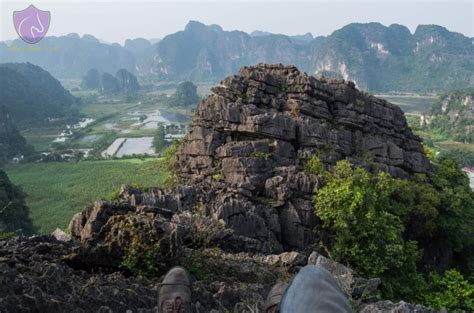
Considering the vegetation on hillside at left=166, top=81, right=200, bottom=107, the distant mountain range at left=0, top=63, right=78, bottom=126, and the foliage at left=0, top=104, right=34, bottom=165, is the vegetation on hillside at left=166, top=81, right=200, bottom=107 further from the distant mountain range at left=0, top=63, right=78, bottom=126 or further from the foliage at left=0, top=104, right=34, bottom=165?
the foliage at left=0, top=104, right=34, bottom=165

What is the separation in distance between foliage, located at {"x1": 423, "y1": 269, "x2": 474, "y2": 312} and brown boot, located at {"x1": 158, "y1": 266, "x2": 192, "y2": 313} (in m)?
8.37

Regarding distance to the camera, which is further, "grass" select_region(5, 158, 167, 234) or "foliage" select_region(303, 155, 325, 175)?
"grass" select_region(5, 158, 167, 234)

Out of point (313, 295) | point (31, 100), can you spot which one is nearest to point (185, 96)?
point (31, 100)

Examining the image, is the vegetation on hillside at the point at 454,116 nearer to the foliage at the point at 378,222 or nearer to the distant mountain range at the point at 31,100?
the foliage at the point at 378,222

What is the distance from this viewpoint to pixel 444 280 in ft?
38.0

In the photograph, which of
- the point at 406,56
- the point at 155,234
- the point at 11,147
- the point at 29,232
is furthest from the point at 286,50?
the point at 155,234

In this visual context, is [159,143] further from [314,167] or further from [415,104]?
[415,104]

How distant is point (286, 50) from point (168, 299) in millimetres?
191403

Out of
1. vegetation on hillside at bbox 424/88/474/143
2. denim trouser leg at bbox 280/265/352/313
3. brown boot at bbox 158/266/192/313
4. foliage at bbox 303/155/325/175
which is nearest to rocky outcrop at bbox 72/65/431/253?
foliage at bbox 303/155/325/175

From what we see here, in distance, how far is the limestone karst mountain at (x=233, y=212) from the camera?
4891 mm

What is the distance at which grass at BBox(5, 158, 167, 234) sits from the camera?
1080 inches

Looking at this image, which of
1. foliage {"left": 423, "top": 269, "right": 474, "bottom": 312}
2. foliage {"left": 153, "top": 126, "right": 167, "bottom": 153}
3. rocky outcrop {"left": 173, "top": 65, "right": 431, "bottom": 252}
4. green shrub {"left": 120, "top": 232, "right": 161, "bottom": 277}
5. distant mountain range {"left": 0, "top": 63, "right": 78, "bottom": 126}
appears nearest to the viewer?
green shrub {"left": 120, "top": 232, "right": 161, "bottom": 277}

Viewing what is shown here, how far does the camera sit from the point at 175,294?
3.94m

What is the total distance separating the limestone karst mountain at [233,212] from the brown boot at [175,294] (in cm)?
76
